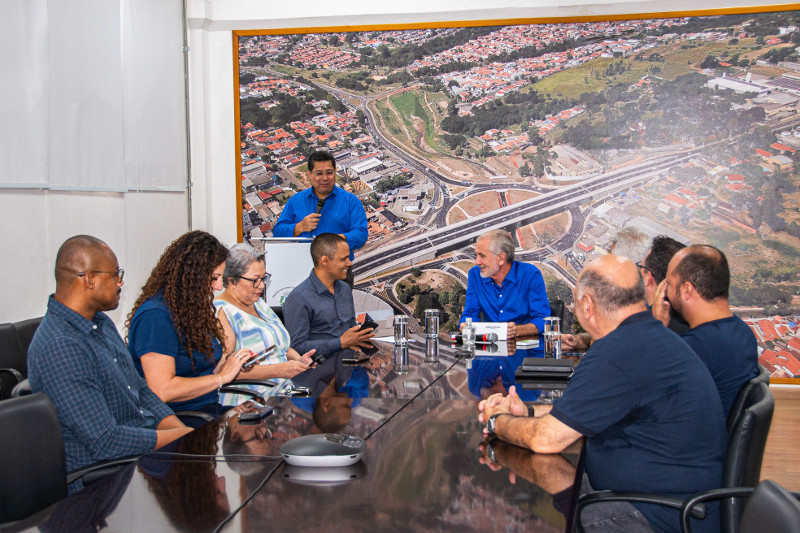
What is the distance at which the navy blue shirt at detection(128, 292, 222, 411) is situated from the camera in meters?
2.73

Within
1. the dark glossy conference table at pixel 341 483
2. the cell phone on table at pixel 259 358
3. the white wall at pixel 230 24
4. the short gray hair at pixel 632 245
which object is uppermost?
Result: the white wall at pixel 230 24

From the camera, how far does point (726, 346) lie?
249cm

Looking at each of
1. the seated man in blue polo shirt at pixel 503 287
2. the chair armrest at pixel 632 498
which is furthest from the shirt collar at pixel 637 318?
the seated man in blue polo shirt at pixel 503 287

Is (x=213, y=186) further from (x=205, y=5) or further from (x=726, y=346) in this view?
(x=726, y=346)

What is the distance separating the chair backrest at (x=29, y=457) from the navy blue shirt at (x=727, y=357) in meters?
2.12

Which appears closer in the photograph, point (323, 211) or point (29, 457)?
point (29, 457)

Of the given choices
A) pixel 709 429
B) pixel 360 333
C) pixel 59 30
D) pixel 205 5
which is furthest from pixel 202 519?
pixel 205 5

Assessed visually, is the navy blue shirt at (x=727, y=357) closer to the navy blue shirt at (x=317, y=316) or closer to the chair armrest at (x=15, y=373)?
the navy blue shirt at (x=317, y=316)

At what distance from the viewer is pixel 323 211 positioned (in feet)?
20.2

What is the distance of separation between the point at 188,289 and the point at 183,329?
17cm

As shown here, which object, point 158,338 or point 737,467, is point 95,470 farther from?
point 737,467

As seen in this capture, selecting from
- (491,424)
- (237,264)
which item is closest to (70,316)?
(237,264)

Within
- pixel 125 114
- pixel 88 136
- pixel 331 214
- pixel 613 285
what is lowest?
pixel 613 285

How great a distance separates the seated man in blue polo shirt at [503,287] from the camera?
180 inches
